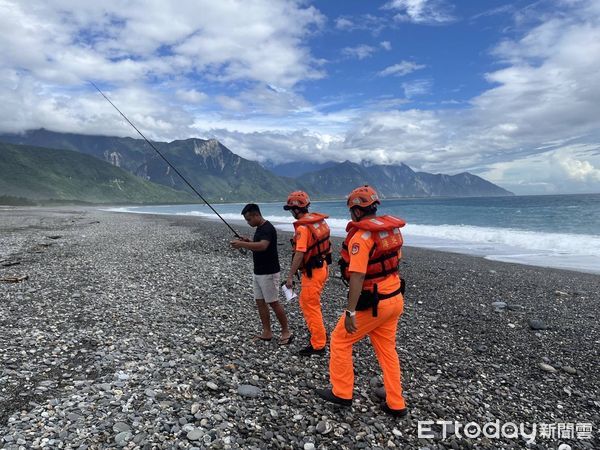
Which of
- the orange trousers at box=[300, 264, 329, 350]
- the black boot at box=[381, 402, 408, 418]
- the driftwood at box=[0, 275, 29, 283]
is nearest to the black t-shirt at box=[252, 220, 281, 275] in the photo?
the orange trousers at box=[300, 264, 329, 350]

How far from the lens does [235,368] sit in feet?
21.4

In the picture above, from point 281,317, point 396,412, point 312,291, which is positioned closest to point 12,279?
point 281,317

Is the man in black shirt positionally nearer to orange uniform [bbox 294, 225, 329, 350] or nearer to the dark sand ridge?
orange uniform [bbox 294, 225, 329, 350]

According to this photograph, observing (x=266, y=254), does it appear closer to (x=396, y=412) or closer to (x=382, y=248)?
(x=382, y=248)

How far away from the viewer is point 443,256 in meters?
22.6

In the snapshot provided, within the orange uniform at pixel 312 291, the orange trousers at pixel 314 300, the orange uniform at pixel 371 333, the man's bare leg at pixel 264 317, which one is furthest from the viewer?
the man's bare leg at pixel 264 317

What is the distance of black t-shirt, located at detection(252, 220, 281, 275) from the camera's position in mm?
7305

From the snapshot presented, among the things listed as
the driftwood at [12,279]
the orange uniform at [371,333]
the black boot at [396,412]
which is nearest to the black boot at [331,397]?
the orange uniform at [371,333]

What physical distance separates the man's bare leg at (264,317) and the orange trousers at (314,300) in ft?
3.11

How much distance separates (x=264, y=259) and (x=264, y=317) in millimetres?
1290

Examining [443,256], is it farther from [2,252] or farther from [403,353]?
[2,252]

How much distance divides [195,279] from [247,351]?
660 cm

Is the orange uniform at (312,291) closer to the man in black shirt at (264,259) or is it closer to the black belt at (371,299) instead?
the man in black shirt at (264,259)

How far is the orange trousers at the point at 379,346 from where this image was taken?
204 inches
